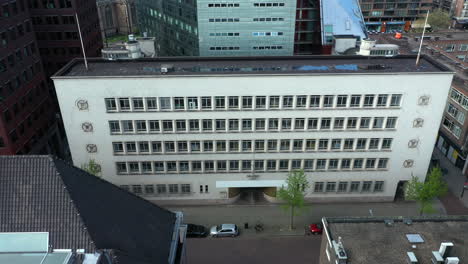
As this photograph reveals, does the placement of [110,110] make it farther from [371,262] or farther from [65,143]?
[371,262]

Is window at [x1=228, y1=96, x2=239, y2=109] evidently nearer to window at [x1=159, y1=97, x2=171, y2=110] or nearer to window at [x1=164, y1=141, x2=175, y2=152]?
window at [x1=159, y1=97, x2=171, y2=110]

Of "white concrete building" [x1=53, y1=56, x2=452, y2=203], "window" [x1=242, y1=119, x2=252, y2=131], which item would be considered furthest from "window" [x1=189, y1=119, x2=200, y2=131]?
"window" [x1=242, y1=119, x2=252, y2=131]

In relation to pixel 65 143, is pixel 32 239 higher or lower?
higher

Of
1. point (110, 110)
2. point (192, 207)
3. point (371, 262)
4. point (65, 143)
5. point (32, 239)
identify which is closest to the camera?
point (32, 239)

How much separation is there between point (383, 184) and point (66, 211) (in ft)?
149

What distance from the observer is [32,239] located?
73.6 ft

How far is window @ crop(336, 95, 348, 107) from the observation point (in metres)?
47.0

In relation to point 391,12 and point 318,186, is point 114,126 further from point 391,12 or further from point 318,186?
point 391,12

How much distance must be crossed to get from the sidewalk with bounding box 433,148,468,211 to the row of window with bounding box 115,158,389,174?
12.6 meters

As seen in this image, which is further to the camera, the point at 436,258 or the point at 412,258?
the point at 412,258

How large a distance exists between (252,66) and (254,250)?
25220 millimetres

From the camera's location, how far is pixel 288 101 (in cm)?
4722

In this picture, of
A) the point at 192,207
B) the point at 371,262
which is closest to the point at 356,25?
the point at 192,207

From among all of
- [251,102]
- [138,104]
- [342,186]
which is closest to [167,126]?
[138,104]
